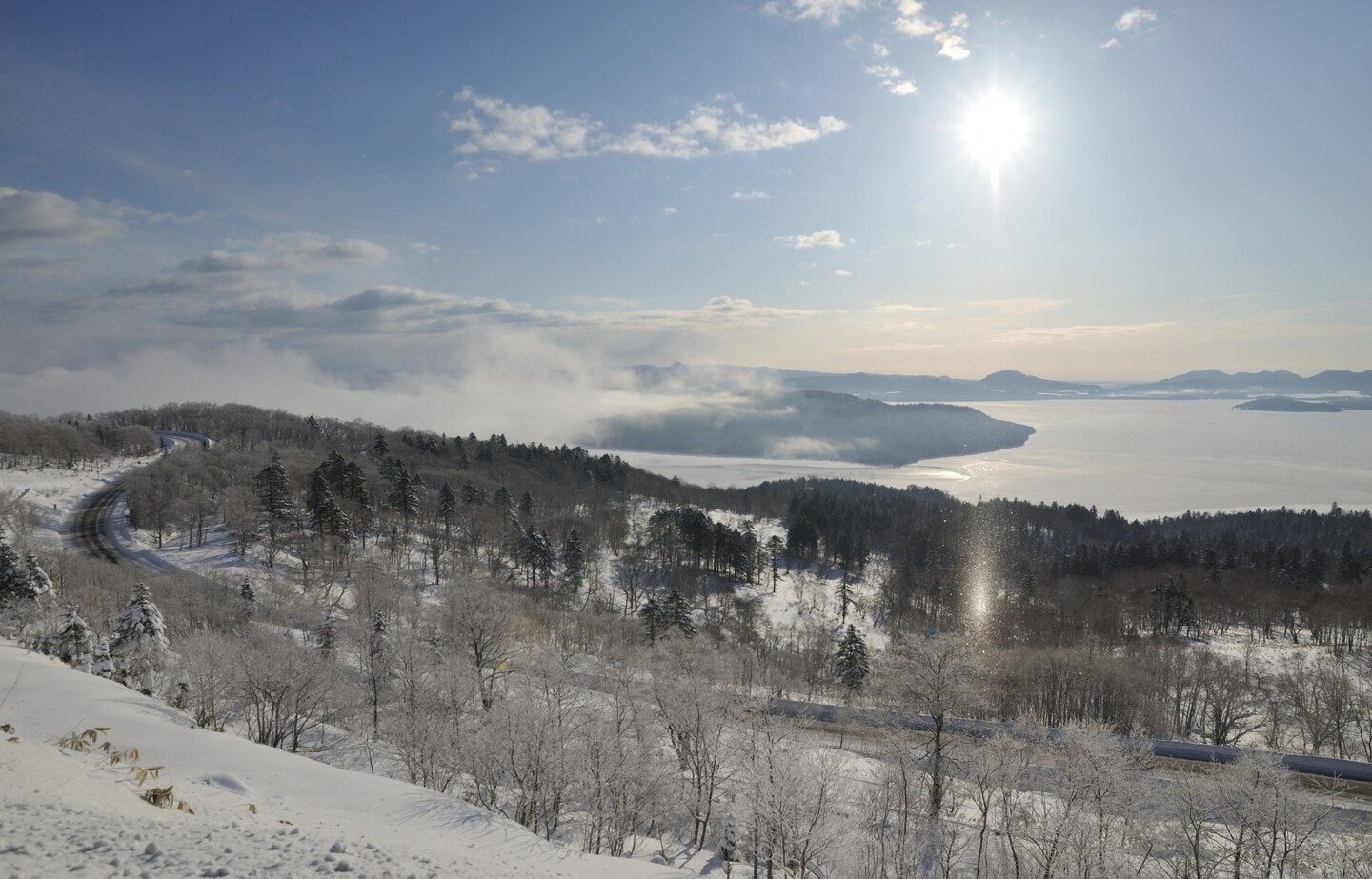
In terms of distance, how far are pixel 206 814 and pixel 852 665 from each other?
54.3 m

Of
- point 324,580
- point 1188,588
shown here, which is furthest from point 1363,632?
point 324,580

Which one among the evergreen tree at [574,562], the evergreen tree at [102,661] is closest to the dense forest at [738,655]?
the evergreen tree at [102,661]

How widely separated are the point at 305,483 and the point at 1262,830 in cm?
10774

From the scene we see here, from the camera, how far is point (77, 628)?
116ft

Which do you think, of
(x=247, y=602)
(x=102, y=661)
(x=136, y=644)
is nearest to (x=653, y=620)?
(x=247, y=602)

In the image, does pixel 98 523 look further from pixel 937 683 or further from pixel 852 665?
pixel 937 683

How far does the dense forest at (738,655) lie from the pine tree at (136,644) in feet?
0.41

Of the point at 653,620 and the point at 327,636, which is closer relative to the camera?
the point at 327,636

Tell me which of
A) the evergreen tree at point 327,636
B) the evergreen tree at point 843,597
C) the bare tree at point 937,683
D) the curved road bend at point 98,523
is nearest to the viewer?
the bare tree at point 937,683

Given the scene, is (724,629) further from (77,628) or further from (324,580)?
(77,628)

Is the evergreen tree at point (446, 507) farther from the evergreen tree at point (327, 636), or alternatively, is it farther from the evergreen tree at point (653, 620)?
the evergreen tree at point (327, 636)

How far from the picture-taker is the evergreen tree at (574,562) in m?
90.2

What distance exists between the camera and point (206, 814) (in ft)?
47.2

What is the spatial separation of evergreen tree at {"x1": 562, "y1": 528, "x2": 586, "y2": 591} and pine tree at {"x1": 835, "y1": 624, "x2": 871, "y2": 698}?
41.1m
